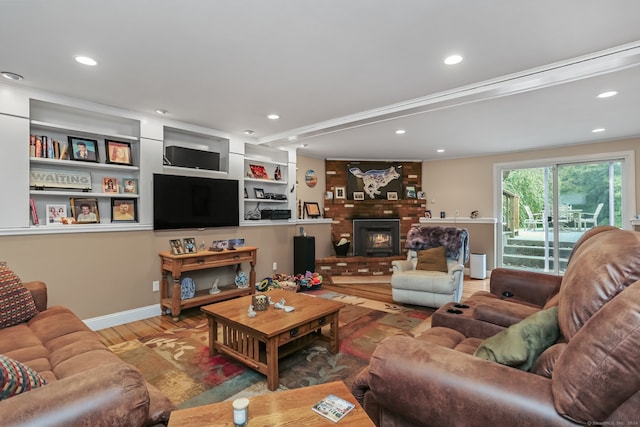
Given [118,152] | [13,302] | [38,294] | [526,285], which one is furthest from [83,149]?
[526,285]

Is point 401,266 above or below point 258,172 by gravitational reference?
below

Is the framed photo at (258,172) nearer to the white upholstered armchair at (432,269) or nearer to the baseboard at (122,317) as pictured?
the baseboard at (122,317)

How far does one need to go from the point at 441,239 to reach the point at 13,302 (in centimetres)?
424

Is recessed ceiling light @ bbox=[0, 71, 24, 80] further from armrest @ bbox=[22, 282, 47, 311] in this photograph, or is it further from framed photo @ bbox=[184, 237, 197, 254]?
framed photo @ bbox=[184, 237, 197, 254]

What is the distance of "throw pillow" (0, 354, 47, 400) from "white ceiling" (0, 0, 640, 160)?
5.80ft

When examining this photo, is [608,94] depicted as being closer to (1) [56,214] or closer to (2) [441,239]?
(2) [441,239]

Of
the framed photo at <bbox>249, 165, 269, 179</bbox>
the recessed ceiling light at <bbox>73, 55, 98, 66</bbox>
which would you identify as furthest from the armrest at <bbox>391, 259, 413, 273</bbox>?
the recessed ceiling light at <bbox>73, 55, 98, 66</bbox>

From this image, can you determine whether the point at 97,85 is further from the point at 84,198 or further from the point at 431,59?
the point at 431,59

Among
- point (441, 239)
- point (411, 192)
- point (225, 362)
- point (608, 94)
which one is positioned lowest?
point (225, 362)

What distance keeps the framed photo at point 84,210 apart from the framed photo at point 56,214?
0.07 meters

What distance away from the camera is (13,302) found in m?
2.07

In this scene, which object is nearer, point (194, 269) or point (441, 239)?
point (194, 269)

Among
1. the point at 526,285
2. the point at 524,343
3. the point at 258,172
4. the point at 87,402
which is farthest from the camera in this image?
A: the point at 258,172

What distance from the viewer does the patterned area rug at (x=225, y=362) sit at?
6.92ft
